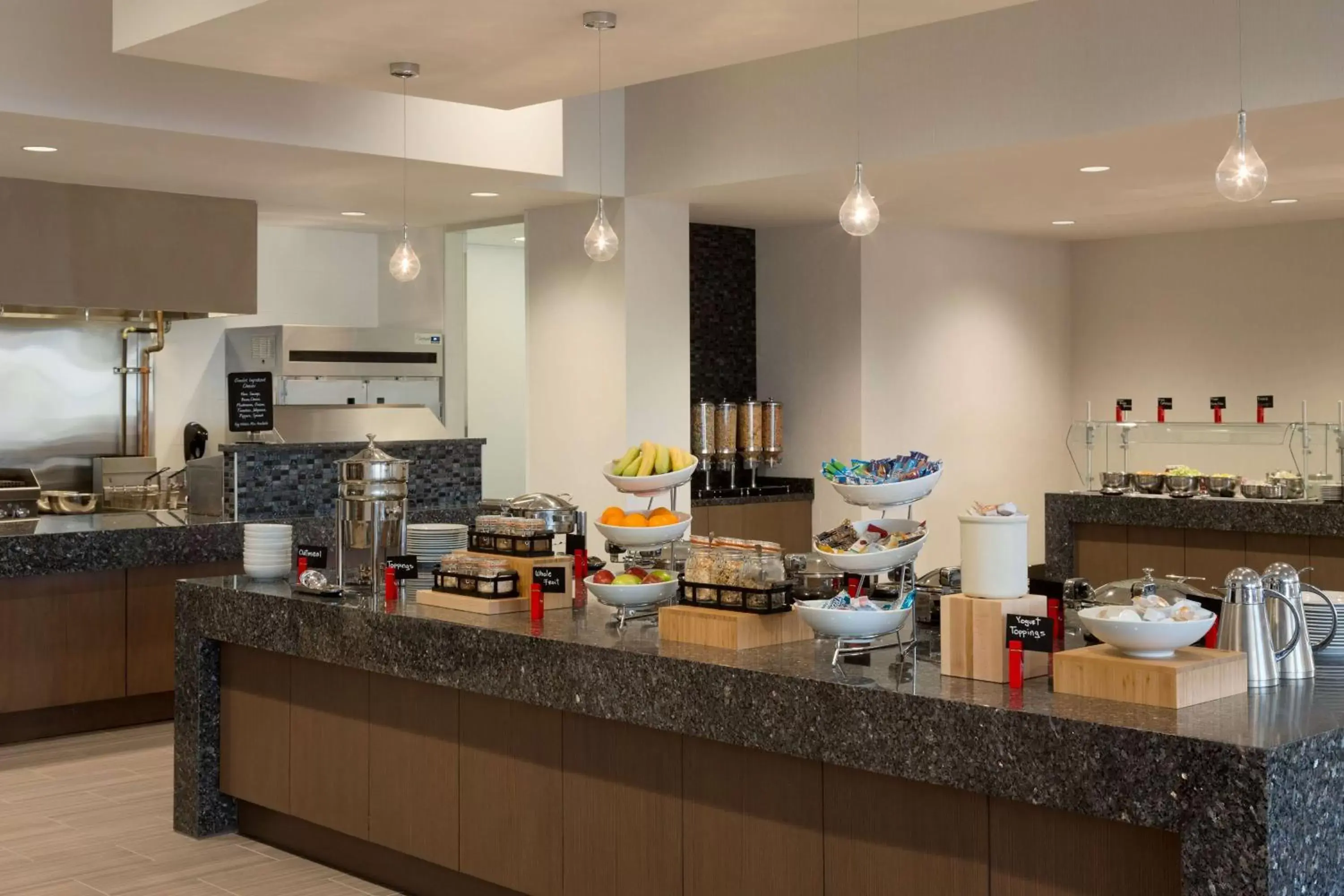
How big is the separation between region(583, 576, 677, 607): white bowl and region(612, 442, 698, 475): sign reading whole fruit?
542 mm

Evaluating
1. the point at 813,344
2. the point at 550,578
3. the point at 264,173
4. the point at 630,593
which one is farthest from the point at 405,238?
the point at 813,344

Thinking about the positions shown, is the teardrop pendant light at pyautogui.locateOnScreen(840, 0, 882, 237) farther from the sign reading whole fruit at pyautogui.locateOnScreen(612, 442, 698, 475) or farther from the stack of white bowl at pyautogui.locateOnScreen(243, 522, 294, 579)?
the stack of white bowl at pyautogui.locateOnScreen(243, 522, 294, 579)

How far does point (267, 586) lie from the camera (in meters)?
4.79

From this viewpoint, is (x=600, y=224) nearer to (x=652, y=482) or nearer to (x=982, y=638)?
(x=652, y=482)

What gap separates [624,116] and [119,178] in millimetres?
2717

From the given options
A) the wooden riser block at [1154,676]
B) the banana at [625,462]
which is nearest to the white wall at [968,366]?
the banana at [625,462]

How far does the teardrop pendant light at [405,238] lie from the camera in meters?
5.27

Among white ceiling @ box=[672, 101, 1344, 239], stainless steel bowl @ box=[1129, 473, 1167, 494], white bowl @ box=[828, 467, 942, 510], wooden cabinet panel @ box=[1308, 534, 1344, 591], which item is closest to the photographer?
white bowl @ box=[828, 467, 942, 510]

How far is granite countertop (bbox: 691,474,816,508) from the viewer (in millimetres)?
8883

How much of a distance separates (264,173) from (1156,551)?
4970 millimetres

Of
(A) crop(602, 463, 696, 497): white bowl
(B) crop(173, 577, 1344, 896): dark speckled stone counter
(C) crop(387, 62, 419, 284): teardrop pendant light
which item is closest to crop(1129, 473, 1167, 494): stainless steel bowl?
(C) crop(387, 62, 419, 284): teardrop pendant light

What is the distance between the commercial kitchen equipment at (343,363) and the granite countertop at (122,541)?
2282 mm

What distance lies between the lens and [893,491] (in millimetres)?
3539

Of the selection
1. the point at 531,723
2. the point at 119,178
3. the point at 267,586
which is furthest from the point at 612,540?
the point at 119,178
